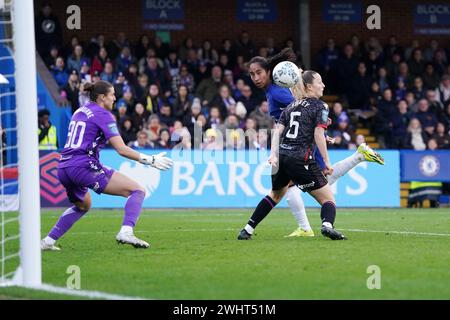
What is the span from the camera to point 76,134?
10922 millimetres

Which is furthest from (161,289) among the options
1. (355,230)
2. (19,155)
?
(355,230)

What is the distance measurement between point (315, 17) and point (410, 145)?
7926mm

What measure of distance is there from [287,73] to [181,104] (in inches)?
479

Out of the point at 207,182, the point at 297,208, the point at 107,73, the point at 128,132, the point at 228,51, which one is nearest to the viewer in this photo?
the point at 297,208

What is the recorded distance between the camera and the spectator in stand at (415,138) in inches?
975

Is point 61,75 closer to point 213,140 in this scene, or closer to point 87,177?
point 213,140

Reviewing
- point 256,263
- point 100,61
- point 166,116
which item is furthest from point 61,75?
point 256,263

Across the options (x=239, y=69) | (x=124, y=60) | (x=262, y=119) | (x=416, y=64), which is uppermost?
(x=124, y=60)

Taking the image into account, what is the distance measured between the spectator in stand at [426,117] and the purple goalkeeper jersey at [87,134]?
1541cm

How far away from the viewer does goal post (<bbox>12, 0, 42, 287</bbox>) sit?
8242 millimetres

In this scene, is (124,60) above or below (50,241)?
above

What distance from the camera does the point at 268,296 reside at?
720 centimetres
